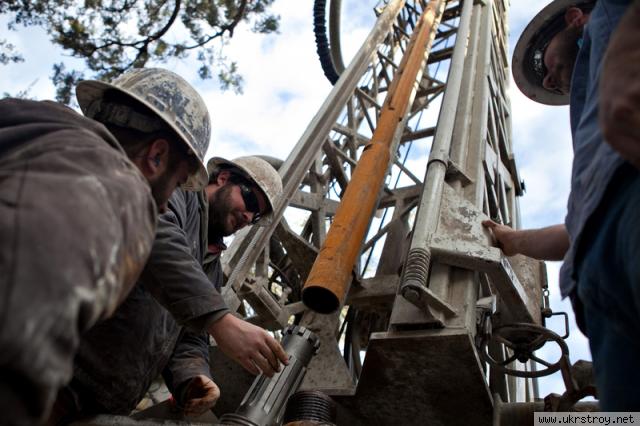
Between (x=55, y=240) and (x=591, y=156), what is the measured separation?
4.16 feet

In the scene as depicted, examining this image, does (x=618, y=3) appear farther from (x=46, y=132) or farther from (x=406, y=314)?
(x=406, y=314)

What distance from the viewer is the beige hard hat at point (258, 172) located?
3.71 meters

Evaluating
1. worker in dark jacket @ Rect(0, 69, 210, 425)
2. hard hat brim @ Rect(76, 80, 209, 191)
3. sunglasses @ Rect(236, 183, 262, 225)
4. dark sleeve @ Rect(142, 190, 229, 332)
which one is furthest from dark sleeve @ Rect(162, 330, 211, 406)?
worker in dark jacket @ Rect(0, 69, 210, 425)

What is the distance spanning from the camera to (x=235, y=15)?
29.6ft

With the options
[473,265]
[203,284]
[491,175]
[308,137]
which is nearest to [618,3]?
[203,284]

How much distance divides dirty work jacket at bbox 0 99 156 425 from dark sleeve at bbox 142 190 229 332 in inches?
42.8

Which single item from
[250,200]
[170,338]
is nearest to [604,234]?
[170,338]

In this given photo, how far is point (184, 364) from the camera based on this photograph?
3.06 metres

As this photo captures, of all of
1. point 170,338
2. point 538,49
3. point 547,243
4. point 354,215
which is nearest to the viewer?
point 547,243

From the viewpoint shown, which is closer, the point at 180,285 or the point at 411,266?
the point at 180,285

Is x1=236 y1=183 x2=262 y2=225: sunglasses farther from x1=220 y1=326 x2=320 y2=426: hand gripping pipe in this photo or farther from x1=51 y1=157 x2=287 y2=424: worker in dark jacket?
x1=220 y1=326 x2=320 y2=426: hand gripping pipe

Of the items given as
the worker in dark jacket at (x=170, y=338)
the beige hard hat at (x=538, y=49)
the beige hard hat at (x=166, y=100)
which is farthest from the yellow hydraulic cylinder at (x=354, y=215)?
the beige hard hat at (x=166, y=100)

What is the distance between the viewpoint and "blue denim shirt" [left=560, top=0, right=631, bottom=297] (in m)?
1.45

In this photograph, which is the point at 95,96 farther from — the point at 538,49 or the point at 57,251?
the point at 538,49
